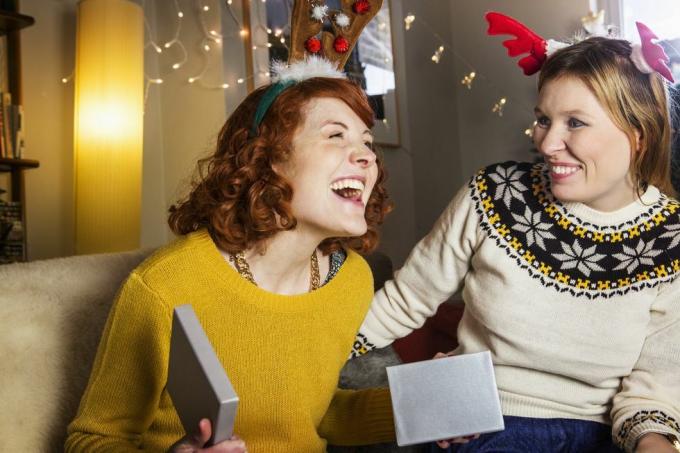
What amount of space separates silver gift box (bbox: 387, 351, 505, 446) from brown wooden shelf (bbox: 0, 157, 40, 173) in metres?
2.34

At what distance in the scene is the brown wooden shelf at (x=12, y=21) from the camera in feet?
9.27

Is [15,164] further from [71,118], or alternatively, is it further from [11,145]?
[71,118]

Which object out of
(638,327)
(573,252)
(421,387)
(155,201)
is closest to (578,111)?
(573,252)

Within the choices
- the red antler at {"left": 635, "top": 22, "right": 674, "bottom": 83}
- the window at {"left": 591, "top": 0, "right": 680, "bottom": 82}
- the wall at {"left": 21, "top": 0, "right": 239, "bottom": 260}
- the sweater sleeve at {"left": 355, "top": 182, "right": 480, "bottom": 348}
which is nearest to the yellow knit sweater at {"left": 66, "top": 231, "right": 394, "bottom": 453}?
the sweater sleeve at {"left": 355, "top": 182, "right": 480, "bottom": 348}

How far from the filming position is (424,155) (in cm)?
416

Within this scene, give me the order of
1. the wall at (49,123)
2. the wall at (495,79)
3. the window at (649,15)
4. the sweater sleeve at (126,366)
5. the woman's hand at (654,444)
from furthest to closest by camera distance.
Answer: the wall at (495,79) → the window at (649,15) → the wall at (49,123) → the woman's hand at (654,444) → the sweater sleeve at (126,366)

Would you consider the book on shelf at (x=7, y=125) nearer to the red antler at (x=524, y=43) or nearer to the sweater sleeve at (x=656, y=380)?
the red antler at (x=524, y=43)

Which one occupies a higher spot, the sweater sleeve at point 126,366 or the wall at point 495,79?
the wall at point 495,79

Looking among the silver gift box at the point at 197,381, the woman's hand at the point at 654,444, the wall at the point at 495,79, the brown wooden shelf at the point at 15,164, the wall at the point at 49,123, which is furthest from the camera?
the wall at the point at 495,79

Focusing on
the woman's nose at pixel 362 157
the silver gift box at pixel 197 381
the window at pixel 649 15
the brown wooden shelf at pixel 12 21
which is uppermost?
the window at pixel 649 15

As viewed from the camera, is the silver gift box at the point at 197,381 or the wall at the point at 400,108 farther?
the wall at the point at 400,108

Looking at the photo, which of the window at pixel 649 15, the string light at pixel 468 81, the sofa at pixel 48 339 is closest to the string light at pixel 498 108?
the string light at pixel 468 81

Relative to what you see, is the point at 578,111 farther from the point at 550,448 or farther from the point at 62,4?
the point at 62,4

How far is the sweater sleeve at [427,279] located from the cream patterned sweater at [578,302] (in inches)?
1.0
